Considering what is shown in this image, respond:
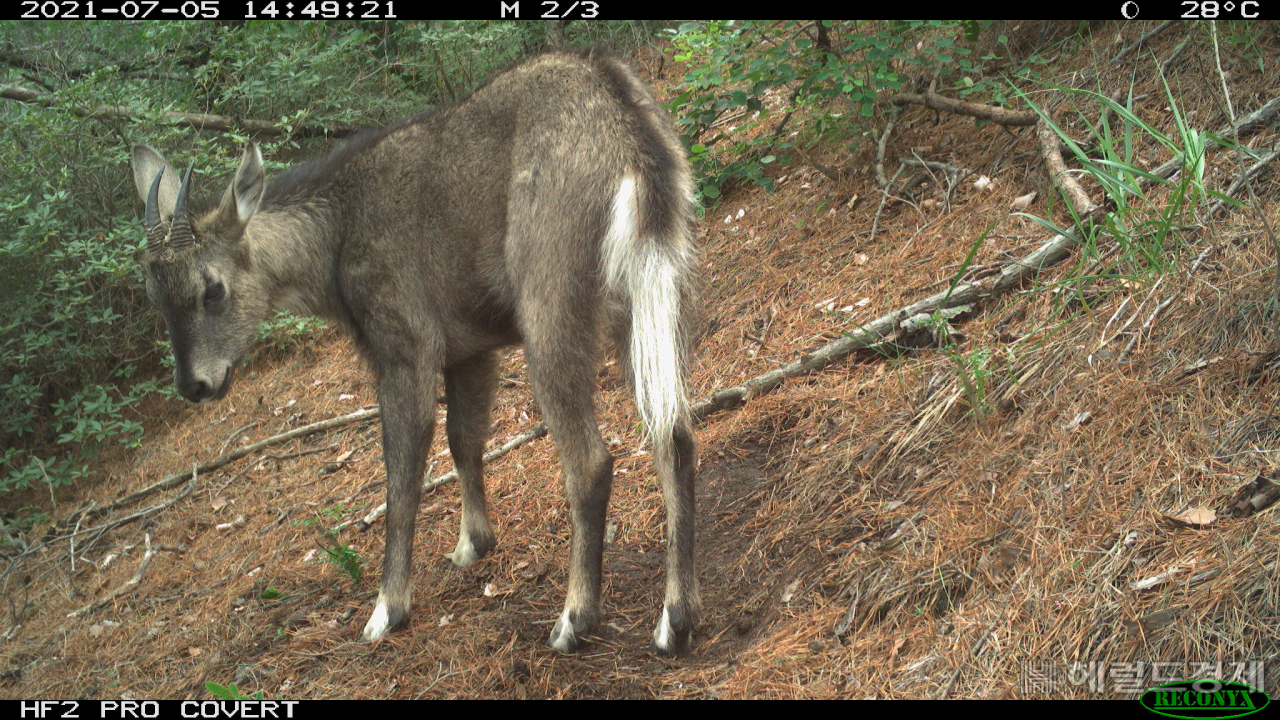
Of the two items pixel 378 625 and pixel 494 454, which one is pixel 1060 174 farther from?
pixel 378 625

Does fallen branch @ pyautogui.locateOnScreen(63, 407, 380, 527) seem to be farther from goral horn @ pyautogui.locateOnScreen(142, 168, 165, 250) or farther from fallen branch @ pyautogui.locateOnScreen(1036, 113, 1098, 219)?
fallen branch @ pyautogui.locateOnScreen(1036, 113, 1098, 219)

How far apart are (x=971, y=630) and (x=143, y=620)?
4.29 metres

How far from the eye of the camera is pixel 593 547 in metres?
3.77

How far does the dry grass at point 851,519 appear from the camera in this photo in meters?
2.81

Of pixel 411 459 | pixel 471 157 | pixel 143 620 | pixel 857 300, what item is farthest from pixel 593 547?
pixel 143 620

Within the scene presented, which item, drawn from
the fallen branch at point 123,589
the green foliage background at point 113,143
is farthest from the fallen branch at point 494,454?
the green foliage background at point 113,143

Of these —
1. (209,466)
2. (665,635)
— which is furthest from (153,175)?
(665,635)

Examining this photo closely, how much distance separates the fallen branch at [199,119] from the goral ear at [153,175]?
2.06m

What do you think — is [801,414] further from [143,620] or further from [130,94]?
[130,94]

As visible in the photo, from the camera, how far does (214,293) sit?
4.19 m

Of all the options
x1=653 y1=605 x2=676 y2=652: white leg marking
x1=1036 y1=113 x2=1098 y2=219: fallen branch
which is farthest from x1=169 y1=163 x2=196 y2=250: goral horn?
x1=1036 y1=113 x2=1098 y2=219: fallen branch
